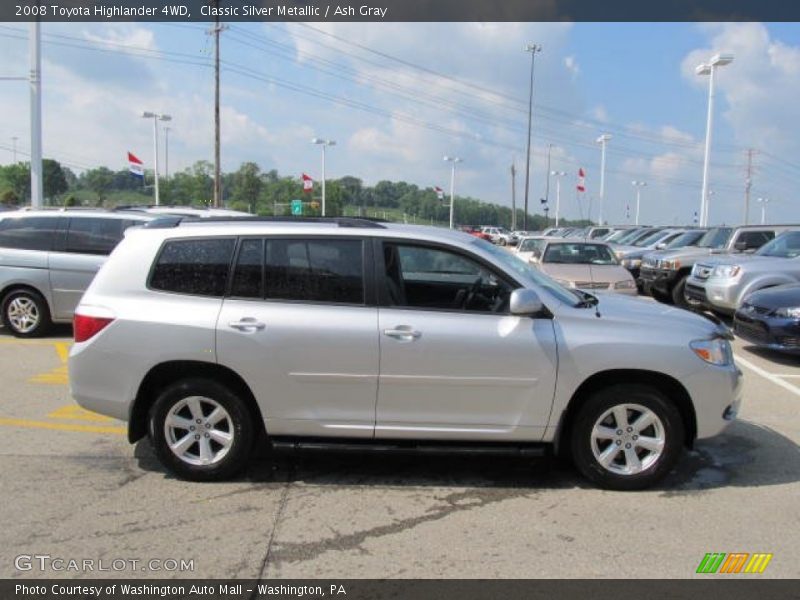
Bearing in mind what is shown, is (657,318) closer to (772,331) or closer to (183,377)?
(183,377)

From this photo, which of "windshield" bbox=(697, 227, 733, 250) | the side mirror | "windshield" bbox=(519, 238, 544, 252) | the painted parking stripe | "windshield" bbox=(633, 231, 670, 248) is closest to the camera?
the side mirror

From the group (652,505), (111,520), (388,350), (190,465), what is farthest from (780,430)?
(111,520)

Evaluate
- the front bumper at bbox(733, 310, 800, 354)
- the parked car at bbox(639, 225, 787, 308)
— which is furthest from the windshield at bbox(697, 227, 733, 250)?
the front bumper at bbox(733, 310, 800, 354)

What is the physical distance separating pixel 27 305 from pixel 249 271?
6780 mm

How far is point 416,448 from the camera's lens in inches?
181

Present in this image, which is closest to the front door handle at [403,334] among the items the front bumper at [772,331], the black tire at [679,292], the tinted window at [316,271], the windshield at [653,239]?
the tinted window at [316,271]

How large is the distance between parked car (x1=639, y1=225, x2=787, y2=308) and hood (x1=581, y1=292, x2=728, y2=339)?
1033 cm

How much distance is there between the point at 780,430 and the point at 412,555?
13.3 ft

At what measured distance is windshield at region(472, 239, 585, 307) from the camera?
15.6ft

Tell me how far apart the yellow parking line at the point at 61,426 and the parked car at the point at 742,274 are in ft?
28.6

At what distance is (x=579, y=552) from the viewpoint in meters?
3.76

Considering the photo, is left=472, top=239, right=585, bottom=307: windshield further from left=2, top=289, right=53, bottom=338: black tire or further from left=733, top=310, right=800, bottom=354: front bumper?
left=2, top=289, right=53, bottom=338: black tire

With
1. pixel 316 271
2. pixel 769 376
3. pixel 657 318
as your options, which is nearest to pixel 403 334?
pixel 316 271

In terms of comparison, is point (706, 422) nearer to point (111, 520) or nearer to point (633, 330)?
point (633, 330)
